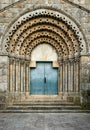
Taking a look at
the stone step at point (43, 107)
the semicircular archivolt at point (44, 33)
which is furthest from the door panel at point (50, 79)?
the stone step at point (43, 107)

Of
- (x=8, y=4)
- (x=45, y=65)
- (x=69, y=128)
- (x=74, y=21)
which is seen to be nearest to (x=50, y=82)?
(x=45, y=65)

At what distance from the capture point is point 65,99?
1124 cm

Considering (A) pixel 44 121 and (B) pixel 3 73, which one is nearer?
(A) pixel 44 121

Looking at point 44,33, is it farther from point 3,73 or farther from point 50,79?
point 3,73

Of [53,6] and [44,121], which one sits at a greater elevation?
[53,6]

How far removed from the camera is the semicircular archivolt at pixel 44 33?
10.8 m

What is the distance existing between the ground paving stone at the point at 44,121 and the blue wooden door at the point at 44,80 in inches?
89.8

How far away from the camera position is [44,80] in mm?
11969

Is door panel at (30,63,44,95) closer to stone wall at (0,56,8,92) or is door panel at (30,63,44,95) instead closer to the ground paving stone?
stone wall at (0,56,8,92)

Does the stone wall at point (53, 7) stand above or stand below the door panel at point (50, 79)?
above

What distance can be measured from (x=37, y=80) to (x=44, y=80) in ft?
1.08

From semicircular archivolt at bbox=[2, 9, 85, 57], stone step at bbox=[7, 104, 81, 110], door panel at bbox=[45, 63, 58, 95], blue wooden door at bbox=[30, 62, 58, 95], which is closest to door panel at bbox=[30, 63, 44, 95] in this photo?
blue wooden door at bbox=[30, 62, 58, 95]

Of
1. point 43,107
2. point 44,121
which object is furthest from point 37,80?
point 44,121

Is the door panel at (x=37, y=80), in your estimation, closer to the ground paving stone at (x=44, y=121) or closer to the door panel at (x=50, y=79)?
the door panel at (x=50, y=79)
